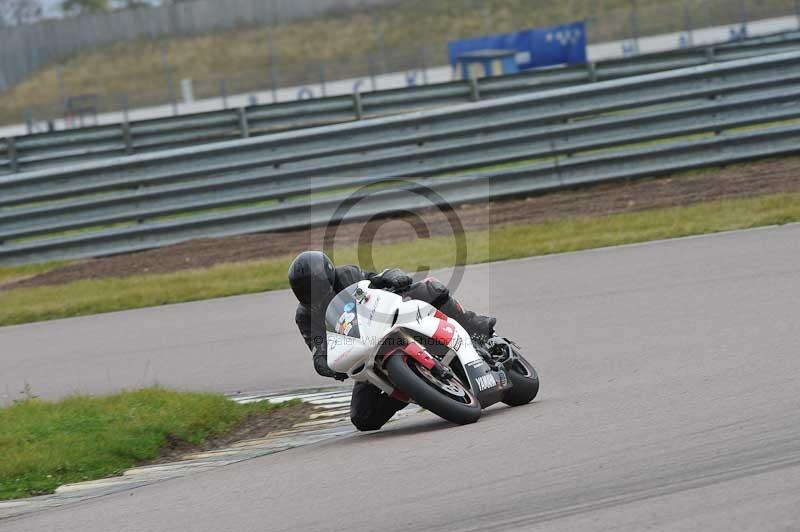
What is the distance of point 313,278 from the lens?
23.0ft

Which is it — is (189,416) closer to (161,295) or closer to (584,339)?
(584,339)

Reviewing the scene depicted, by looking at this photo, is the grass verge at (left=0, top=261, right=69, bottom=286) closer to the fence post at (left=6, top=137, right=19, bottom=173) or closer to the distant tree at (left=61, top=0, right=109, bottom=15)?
the fence post at (left=6, top=137, right=19, bottom=173)

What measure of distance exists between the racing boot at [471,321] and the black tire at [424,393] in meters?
0.68

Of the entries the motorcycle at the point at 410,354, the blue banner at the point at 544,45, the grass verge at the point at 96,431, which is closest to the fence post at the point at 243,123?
the grass verge at the point at 96,431

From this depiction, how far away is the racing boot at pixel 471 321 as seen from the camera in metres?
7.34

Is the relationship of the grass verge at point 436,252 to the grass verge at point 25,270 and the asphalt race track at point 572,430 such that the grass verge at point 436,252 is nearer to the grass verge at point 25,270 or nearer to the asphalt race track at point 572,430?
the grass verge at point 25,270

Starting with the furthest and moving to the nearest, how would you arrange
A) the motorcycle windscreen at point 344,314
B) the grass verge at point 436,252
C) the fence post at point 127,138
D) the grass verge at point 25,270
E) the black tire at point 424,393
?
the fence post at point 127,138 → the grass verge at point 25,270 → the grass verge at point 436,252 → the motorcycle windscreen at point 344,314 → the black tire at point 424,393

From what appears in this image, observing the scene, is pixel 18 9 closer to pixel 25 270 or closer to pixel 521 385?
pixel 25 270

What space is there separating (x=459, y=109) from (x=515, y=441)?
11326 mm

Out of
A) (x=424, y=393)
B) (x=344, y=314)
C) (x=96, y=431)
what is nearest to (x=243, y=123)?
(x=96, y=431)

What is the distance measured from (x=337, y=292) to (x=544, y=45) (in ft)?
102

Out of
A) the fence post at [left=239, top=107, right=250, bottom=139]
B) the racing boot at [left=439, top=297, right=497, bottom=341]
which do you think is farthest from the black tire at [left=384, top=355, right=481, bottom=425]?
the fence post at [left=239, top=107, right=250, bottom=139]

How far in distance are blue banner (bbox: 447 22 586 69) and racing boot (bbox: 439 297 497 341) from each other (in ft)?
93.4

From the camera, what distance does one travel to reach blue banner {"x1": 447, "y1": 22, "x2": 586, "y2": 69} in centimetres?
3566
